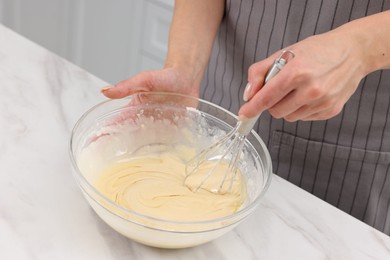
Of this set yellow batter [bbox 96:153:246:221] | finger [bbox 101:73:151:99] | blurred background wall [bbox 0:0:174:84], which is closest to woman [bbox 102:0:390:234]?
finger [bbox 101:73:151:99]

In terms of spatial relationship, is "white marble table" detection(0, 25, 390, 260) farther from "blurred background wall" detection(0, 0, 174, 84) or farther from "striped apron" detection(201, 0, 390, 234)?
"blurred background wall" detection(0, 0, 174, 84)

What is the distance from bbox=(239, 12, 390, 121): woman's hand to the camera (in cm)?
77

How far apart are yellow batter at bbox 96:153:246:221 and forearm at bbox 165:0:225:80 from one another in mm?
211

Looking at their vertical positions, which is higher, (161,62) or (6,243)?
(6,243)

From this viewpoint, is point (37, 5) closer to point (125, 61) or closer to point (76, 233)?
Result: point (125, 61)

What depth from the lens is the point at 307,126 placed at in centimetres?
114

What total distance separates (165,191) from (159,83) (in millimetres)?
195

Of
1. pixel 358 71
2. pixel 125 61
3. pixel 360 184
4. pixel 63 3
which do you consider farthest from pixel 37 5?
pixel 358 71

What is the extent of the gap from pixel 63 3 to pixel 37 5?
0.09 m

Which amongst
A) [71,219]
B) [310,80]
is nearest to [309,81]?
[310,80]

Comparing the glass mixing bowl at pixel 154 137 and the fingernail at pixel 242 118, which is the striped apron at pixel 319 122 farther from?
the fingernail at pixel 242 118

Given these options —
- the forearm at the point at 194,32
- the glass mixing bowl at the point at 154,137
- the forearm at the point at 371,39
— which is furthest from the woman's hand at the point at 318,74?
the forearm at the point at 194,32

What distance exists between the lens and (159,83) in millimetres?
987

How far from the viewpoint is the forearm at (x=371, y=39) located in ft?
2.80
